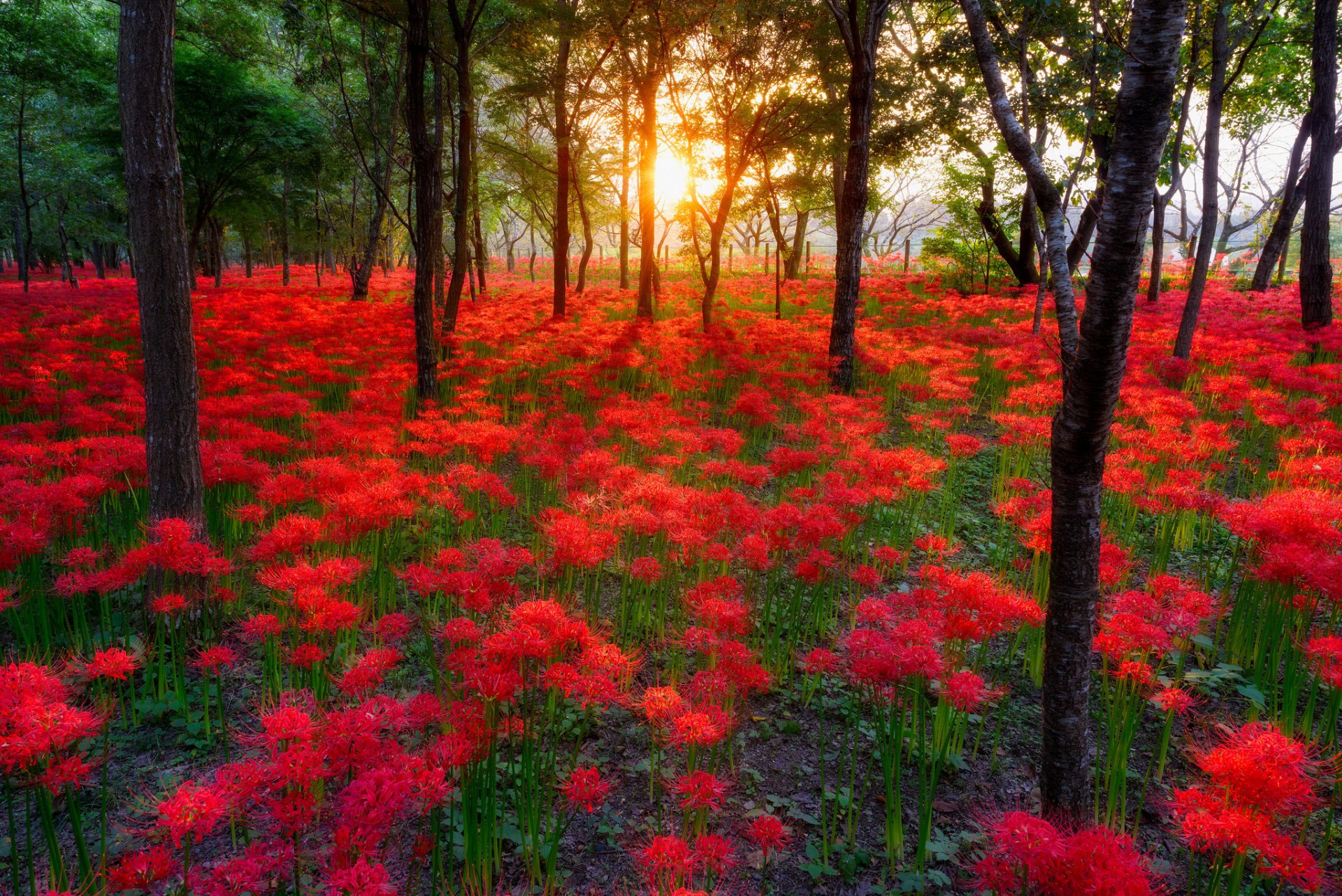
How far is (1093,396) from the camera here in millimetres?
2635

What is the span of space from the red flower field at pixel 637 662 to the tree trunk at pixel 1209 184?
3.16 m

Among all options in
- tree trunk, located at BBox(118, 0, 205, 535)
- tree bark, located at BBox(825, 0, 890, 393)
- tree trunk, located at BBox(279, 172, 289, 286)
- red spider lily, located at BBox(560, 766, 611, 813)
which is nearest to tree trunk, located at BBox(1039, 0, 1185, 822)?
red spider lily, located at BBox(560, 766, 611, 813)

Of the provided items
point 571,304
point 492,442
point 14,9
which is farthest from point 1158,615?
point 14,9

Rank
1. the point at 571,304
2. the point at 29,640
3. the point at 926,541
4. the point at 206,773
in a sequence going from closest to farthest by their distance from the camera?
1. the point at 206,773
2. the point at 29,640
3. the point at 926,541
4. the point at 571,304

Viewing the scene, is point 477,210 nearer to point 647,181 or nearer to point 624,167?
point 624,167

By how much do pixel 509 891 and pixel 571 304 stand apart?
18108 mm

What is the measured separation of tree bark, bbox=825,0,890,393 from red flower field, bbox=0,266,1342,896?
117 inches

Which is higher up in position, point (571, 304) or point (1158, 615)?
point (571, 304)

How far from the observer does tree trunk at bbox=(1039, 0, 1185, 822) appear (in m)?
2.32

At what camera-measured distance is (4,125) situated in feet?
70.1

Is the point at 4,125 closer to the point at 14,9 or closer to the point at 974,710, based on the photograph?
the point at 14,9

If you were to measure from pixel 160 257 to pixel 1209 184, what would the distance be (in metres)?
14.5

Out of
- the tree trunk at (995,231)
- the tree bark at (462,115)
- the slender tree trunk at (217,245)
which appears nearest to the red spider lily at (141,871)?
the tree bark at (462,115)

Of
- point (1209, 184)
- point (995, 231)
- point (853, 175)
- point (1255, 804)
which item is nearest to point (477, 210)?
point (853, 175)
